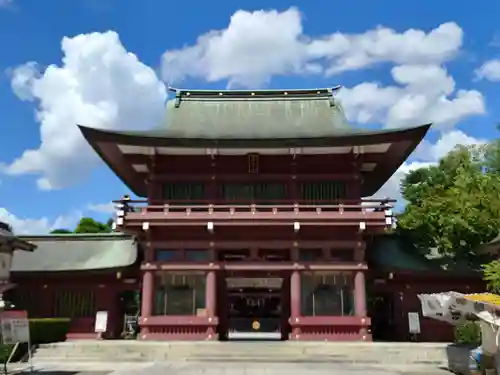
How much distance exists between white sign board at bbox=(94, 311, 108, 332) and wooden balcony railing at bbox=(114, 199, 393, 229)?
16.5 ft

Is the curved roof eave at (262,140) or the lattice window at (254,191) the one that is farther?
the lattice window at (254,191)

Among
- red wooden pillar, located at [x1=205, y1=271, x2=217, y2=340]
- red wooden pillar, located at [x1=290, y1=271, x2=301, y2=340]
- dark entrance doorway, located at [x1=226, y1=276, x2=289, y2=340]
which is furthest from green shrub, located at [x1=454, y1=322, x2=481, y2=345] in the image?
dark entrance doorway, located at [x1=226, y1=276, x2=289, y2=340]

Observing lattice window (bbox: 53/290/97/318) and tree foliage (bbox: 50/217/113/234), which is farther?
tree foliage (bbox: 50/217/113/234)

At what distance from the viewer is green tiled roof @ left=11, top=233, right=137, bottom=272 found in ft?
101

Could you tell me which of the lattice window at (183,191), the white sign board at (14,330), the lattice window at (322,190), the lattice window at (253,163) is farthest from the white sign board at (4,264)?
the lattice window at (322,190)

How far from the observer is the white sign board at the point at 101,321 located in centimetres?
2922

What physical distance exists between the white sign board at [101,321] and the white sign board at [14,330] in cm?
1250

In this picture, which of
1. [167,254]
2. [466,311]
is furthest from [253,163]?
[466,311]

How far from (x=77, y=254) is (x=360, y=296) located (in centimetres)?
1633

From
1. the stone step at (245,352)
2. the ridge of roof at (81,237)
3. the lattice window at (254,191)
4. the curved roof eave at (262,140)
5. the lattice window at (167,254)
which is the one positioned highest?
the curved roof eave at (262,140)

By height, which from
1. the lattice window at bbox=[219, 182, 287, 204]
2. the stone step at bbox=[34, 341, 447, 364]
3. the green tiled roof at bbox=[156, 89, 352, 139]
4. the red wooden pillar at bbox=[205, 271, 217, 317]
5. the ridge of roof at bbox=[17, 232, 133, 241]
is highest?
the green tiled roof at bbox=[156, 89, 352, 139]

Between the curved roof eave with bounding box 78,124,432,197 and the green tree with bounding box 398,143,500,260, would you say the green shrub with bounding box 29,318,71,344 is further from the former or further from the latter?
the green tree with bounding box 398,143,500,260

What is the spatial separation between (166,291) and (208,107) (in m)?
12.1

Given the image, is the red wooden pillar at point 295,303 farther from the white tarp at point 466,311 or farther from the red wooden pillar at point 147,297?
the white tarp at point 466,311
